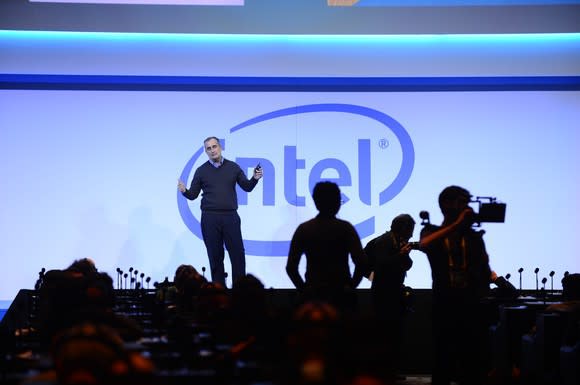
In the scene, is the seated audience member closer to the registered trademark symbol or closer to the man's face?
the man's face

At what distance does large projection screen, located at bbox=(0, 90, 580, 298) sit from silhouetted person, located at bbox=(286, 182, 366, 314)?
6.34 metres

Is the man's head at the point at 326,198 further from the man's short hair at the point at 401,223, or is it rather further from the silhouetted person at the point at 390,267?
the man's short hair at the point at 401,223

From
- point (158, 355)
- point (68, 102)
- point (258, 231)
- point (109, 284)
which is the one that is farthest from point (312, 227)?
point (68, 102)

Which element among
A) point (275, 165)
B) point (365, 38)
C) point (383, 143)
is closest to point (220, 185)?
point (275, 165)

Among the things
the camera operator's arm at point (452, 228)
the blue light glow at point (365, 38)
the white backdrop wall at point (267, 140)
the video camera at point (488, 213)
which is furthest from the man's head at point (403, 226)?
the blue light glow at point (365, 38)

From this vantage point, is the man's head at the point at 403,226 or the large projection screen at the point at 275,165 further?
the large projection screen at the point at 275,165

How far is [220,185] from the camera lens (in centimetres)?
943

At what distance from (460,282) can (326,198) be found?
1.02 m

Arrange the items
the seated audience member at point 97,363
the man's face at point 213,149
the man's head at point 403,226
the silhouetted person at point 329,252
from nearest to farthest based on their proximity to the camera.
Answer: the seated audience member at point 97,363 → the silhouetted person at point 329,252 → the man's head at point 403,226 → the man's face at point 213,149

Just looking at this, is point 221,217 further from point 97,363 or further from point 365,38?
point 97,363

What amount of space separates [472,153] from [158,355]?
8.37m

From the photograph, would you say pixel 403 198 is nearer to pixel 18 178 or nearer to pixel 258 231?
pixel 258 231

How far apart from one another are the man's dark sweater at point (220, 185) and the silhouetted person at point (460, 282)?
3.81 m

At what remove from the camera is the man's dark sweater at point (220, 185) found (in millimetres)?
9398
